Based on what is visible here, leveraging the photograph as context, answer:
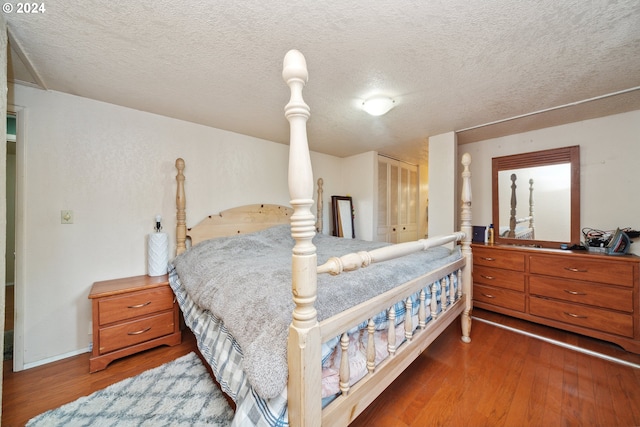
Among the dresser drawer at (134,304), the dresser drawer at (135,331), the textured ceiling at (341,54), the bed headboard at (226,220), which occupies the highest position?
the textured ceiling at (341,54)

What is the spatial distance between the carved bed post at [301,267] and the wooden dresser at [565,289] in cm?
264

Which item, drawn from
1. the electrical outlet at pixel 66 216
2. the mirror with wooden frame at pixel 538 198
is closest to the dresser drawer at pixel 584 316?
the mirror with wooden frame at pixel 538 198

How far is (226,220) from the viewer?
272cm

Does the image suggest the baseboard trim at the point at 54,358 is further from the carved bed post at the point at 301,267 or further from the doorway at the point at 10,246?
the carved bed post at the point at 301,267

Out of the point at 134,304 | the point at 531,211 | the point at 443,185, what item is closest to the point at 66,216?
the point at 134,304

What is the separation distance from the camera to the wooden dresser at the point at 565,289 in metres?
1.95

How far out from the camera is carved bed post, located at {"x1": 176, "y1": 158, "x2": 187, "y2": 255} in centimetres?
237

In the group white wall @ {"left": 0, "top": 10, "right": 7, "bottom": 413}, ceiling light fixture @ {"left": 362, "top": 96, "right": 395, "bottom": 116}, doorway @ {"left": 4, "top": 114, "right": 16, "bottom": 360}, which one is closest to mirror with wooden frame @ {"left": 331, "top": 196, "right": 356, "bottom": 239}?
ceiling light fixture @ {"left": 362, "top": 96, "right": 395, "bottom": 116}

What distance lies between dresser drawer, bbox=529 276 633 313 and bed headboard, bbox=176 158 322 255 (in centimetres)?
258

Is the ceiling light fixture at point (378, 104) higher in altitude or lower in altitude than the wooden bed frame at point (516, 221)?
higher

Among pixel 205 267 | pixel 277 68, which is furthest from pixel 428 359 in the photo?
pixel 277 68

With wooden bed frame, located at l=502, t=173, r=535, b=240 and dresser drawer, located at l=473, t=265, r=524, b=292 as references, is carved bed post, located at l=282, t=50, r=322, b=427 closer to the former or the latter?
dresser drawer, located at l=473, t=265, r=524, b=292

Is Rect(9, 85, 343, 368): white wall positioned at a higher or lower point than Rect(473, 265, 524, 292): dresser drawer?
Result: higher

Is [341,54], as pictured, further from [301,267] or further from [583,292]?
[583,292]
